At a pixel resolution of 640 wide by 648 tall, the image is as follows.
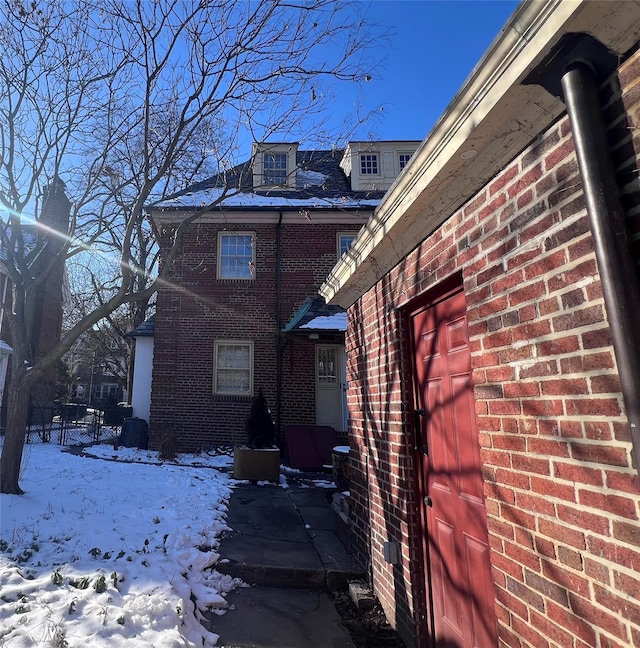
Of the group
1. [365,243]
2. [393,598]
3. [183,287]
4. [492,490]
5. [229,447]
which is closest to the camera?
[492,490]

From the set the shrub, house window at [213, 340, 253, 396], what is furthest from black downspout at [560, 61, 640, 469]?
house window at [213, 340, 253, 396]

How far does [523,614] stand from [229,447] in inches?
393

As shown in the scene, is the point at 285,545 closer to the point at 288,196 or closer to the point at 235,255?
the point at 235,255

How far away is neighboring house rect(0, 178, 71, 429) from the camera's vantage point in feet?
21.5

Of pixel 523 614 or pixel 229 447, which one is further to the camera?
pixel 229 447

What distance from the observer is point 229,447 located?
11.0m

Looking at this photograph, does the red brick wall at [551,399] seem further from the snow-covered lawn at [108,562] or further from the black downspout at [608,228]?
the snow-covered lawn at [108,562]

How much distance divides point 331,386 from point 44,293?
14651mm

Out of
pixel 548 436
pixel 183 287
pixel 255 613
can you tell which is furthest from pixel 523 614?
pixel 183 287

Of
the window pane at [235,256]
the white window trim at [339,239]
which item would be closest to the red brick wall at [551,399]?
the white window trim at [339,239]

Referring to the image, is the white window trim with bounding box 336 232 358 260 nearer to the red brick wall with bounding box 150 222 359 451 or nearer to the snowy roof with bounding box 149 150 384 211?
the red brick wall with bounding box 150 222 359 451

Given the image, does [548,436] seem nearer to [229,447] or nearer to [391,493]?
[391,493]

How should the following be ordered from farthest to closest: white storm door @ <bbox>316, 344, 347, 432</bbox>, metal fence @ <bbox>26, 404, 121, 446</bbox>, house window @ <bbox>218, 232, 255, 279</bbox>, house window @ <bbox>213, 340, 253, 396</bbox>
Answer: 1. metal fence @ <bbox>26, 404, 121, 446</bbox>
2. house window @ <bbox>218, 232, 255, 279</bbox>
3. house window @ <bbox>213, 340, 253, 396</bbox>
4. white storm door @ <bbox>316, 344, 347, 432</bbox>

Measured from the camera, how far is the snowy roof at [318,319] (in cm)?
999
